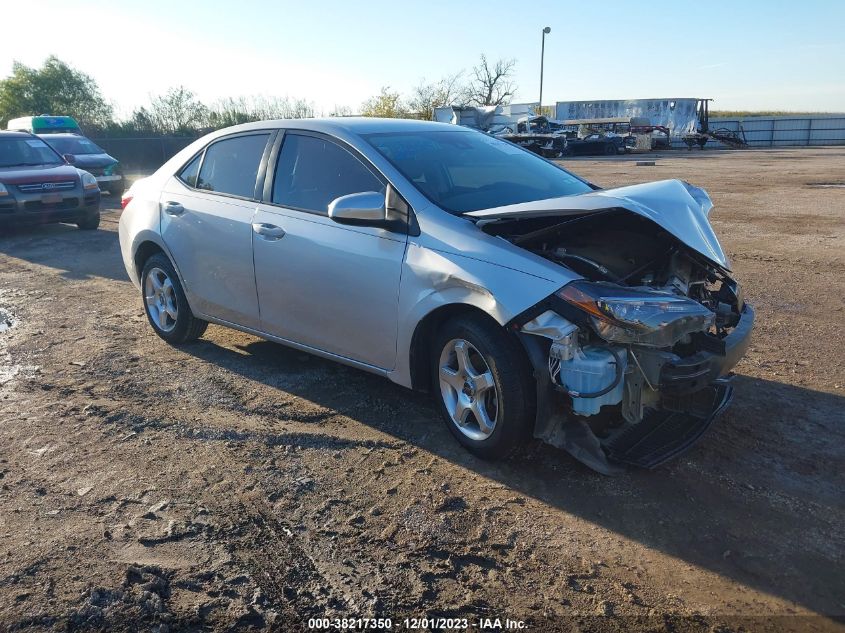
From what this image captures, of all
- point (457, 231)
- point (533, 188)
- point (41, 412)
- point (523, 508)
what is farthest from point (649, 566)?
point (41, 412)

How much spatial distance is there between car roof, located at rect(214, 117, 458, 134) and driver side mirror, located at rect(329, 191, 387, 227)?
74 centimetres

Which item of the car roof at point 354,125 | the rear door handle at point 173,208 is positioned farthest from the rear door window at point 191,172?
the car roof at point 354,125

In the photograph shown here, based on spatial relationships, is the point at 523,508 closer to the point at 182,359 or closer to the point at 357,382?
the point at 357,382

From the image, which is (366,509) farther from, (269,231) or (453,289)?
(269,231)

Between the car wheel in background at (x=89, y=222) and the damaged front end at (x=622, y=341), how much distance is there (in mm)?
10897

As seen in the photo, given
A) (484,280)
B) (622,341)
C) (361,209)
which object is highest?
(361,209)

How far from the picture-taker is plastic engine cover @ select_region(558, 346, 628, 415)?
126 inches

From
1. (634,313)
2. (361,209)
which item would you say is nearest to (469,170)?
(361,209)

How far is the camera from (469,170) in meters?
4.44

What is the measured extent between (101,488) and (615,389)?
258 centimetres

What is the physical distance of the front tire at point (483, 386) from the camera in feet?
11.1

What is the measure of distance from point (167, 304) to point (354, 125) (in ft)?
7.61

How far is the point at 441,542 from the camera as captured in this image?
118 inches

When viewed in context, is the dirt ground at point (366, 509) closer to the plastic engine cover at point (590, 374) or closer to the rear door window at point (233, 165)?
the plastic engine cover at point (590, 374)
